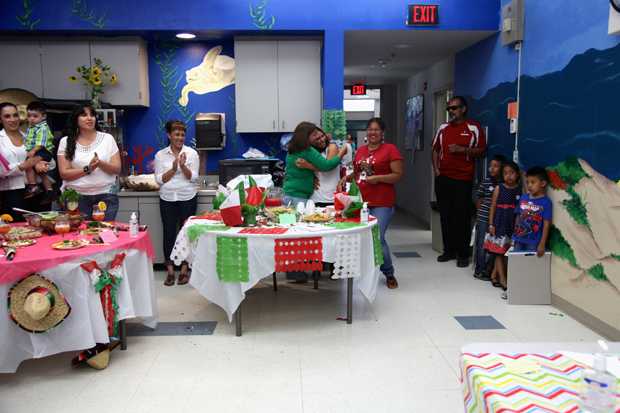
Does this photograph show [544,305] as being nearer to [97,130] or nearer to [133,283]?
[133,283]

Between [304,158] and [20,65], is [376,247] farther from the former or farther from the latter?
[20,65]

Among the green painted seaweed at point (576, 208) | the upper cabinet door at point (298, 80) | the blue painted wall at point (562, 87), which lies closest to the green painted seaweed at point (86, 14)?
the upper cabinet door at point (298, 80)

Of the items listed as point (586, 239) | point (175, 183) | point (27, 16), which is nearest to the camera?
point (586, 239)

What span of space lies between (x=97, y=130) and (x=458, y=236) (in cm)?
378

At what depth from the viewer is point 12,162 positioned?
13.1 ft

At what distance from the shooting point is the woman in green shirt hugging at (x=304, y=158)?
4121 mm

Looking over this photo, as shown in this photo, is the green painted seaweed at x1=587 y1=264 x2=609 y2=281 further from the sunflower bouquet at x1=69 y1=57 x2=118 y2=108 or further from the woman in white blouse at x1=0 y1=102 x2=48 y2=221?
the sunflower bouquet at x1=69 y1=57 x2=118 y2=108

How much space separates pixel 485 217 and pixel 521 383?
3.84m

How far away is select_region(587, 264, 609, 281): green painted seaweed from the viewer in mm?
3532

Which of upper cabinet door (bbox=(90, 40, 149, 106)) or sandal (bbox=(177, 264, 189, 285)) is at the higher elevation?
upper cabinet door (bbox=(90, 40, 149, 106))

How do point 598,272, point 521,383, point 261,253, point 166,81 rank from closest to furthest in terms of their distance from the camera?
point 521,383, point 261,253, point 598,272, point 166,81

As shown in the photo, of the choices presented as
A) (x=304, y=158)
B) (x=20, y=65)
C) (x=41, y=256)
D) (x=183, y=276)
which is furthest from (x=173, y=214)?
(x=20, y=65)

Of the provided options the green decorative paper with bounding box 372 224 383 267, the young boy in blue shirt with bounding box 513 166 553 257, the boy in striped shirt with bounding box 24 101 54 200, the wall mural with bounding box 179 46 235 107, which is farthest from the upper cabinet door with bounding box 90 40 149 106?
the young boy in blue shirt with bounding box 513 166 553 257

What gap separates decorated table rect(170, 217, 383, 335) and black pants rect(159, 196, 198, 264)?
138 cm
